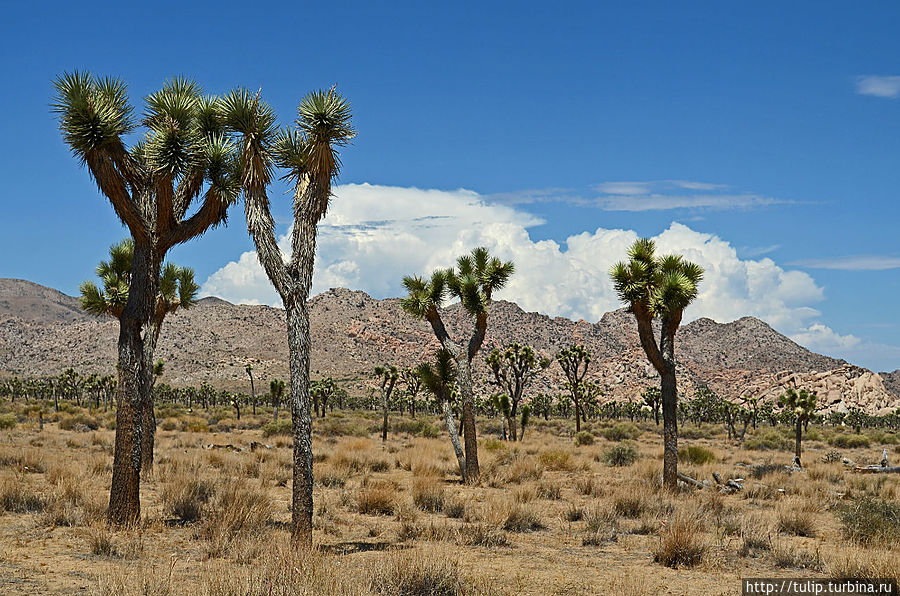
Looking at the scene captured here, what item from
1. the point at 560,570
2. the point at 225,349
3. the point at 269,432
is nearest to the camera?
the point at 560,570

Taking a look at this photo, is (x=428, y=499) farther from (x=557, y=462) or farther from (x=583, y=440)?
(x=583, y=440)

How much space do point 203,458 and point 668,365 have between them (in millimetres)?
16023

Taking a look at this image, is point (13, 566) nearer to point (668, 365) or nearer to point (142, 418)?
point (142, 418)

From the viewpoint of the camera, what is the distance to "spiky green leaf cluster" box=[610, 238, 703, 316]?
1925cm

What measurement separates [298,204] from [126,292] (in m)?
11.6

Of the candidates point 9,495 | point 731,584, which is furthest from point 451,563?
point 9,495

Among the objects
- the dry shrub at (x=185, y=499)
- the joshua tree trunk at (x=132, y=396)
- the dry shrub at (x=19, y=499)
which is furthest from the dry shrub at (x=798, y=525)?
the dry shrub at (x=19, y=499)

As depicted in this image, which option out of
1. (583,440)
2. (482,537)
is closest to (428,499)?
(482,537)

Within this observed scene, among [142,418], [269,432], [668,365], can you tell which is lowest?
[269,432]

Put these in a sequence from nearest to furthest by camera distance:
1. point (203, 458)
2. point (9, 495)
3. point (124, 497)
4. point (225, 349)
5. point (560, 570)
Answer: point (560, 570), point (124, 497), point (9, 495), point (203, 458), point (225, 349)

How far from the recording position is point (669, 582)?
1006cm

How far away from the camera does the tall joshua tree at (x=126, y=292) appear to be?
19.7m

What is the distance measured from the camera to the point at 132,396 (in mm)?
12875

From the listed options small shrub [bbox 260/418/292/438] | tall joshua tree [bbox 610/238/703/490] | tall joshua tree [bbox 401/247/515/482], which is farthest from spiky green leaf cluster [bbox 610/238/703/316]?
small shrub [bbox 260/418/292/438]
